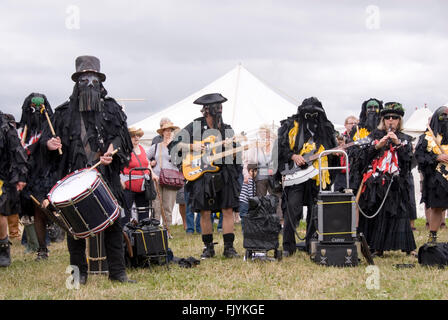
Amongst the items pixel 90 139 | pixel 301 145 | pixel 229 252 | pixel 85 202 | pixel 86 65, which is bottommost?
pixel 229 252

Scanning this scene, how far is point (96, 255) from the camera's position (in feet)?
22.3

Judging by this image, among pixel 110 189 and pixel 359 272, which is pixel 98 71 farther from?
pixel 359 272

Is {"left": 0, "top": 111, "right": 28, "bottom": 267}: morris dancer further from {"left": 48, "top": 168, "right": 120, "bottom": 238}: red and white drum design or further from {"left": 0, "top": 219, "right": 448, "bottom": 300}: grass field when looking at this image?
{"left": 48, "top": 168, "right": 120, "bottom": 238}: red and white drum design

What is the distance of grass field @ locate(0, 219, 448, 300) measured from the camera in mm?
5559

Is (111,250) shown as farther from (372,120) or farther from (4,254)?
(372,120)

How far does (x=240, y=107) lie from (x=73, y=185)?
10.2 meters

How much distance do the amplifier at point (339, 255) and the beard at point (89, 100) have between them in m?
3.13

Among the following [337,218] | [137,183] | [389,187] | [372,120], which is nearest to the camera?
[337,218]

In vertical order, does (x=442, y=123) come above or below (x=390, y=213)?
above

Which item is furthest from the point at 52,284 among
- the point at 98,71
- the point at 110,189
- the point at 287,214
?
the point at 287,214

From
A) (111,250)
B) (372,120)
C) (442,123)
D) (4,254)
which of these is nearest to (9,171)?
(4,254)

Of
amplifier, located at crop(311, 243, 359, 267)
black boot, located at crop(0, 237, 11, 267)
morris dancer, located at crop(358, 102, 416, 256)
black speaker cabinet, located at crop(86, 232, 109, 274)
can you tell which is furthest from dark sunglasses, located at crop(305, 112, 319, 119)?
black boot, located at crop(0, 237, 11, 267)

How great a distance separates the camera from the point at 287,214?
26.8 feet
